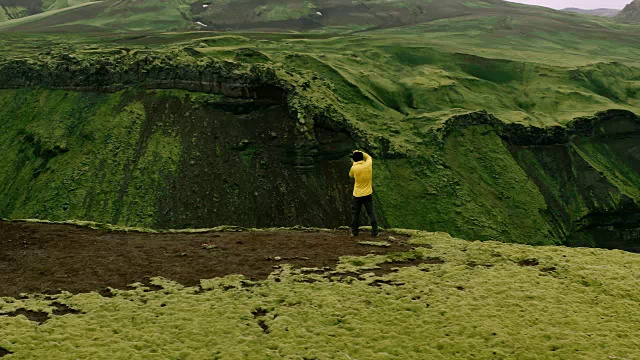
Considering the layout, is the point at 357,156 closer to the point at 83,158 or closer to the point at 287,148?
the point at 287,148

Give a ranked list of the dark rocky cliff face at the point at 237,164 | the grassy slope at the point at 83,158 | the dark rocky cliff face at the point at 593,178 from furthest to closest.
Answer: the dark rocky cliff face at the point at 593,178 < the dark rocky cliff face at the point at 237,164 < the grassy slope at the point at 83,158

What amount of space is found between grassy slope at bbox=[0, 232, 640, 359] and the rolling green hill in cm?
4303

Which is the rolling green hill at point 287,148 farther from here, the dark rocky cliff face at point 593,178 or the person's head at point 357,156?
the person's head at point 357,156

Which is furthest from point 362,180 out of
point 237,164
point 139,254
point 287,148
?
point 287,148

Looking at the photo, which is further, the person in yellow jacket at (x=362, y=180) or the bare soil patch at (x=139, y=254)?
the person in yellow jacket at (x=362, y=180)

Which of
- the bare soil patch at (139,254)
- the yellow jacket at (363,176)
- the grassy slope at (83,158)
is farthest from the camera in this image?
the grassy slope at (83,158)

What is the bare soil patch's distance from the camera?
18.7 metres

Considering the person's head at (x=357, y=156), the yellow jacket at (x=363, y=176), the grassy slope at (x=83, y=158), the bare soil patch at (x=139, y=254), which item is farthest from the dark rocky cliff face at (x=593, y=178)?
the bare soil patch at (x=139, y=254)

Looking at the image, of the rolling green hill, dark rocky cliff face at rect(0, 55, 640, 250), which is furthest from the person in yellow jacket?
the rolling green hill

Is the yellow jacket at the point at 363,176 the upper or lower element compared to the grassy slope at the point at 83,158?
upper

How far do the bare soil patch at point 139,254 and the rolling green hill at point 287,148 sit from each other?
3497 centimetres

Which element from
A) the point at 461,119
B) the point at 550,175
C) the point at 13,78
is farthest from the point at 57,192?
the point at 550,175

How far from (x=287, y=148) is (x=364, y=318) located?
2089 inches

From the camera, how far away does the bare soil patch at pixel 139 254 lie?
61.5 feet
